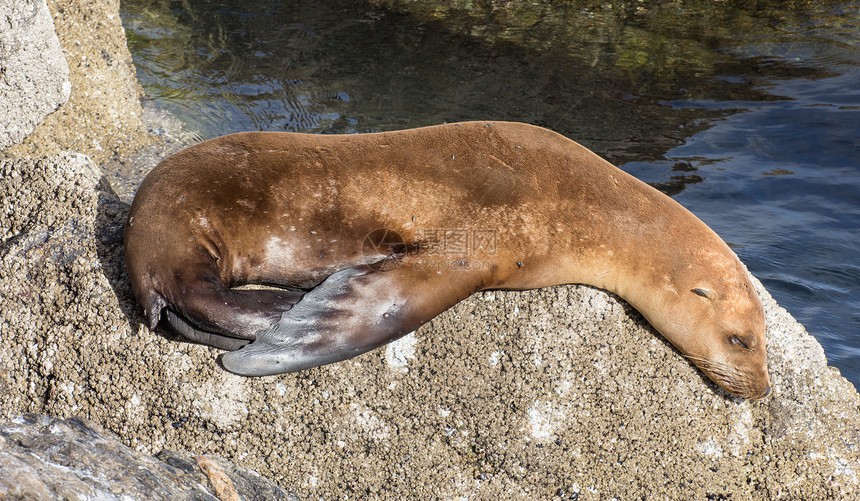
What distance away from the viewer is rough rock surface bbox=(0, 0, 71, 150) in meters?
4.39

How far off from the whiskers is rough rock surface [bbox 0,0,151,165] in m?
4.21

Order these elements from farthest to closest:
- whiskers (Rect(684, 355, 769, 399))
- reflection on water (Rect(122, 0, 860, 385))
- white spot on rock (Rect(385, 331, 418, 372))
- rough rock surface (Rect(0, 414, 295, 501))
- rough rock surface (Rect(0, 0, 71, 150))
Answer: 1. reflection on water (Rect(122, 0, 860, 385))
2. rough rock surface (Rect(0, 0, 71, 150))
3. whiskers (Rect(684, 355, 769, 399))
4. white spot on rock (Rect(385, 331, 418, 372))
5. rough rock surface (Rect(0, 414, 295, 501))

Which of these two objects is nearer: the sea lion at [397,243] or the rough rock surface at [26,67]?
the sea lion at [397,243]

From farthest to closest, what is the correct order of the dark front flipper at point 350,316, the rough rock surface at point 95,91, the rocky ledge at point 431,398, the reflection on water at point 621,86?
the reflection on water at point 621,86 → the rough rock surface at point 95,91 → the rocky ledge at point 431,398 → the dark front flipper at point 350,316

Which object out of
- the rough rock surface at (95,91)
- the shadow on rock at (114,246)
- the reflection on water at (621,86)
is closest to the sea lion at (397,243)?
the shadow on rock at (114,246)

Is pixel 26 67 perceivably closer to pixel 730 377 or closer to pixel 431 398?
pixel 431 398

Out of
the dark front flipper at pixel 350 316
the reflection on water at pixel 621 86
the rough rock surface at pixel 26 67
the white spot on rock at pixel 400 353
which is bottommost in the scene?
the reflection on water at pixel 621 86

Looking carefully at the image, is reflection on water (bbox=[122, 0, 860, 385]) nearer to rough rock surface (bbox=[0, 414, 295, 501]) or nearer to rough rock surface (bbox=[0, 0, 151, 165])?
rough rock surface (bbox=[0, 0, 151, 165])

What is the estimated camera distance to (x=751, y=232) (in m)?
6.86

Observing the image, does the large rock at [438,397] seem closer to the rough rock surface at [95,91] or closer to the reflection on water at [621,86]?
the rough rock surface at [95,91]

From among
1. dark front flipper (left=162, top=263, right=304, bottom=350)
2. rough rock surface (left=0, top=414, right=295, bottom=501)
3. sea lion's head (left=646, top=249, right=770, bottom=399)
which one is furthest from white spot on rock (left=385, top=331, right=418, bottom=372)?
sea lion's head (left=646, top=249, right=770, bottom=399)

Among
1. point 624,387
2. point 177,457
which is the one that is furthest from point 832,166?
point 177,457

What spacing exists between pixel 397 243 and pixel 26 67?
2.97 meters

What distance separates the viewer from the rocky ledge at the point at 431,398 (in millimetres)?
3152
